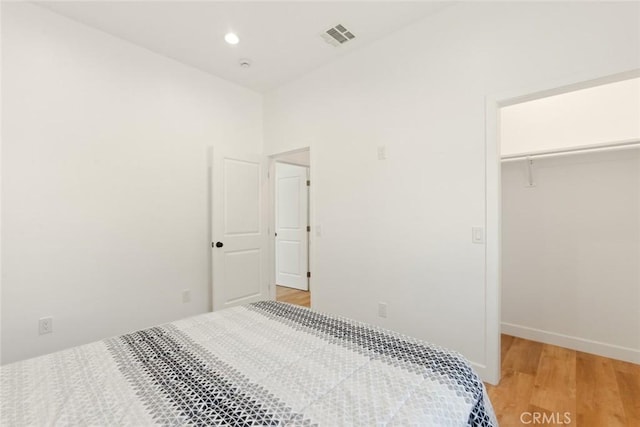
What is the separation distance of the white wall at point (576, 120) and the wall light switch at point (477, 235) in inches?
48.6

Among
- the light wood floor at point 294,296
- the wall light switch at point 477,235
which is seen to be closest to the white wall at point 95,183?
the light wood floor at point 294,296

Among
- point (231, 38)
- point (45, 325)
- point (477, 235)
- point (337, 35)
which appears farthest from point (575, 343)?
point (45, 325)

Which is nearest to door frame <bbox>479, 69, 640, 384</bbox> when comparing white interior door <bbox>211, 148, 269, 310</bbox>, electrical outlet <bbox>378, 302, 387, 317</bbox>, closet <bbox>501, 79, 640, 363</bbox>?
electrical outlet <bbox>378, 302, 387, 317</bbox>

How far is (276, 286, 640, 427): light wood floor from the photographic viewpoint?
175 cm

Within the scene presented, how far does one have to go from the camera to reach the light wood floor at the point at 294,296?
165 inches

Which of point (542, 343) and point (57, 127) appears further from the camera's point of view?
point (542, 343)

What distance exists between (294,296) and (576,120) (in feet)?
12.5

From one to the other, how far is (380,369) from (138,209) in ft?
8.70

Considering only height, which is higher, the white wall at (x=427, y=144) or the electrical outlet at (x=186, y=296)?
the white wall at (x=427, y=144)

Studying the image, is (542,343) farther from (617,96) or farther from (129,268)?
(129,268)

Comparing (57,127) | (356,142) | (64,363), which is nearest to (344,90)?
(356,142)

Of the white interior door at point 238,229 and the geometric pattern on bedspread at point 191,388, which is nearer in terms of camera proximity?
the geometric pattern on bedspread at point 191,388

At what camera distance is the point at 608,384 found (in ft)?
6.77

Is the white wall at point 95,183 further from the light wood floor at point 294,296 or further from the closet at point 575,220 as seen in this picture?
the closet at point 575,220
